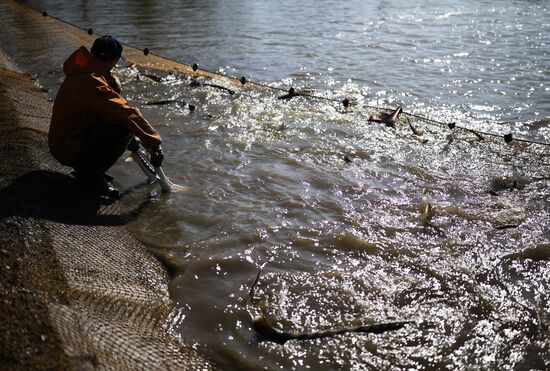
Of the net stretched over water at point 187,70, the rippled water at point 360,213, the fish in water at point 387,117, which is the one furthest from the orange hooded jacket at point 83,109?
the net stretched over water at point 187,70

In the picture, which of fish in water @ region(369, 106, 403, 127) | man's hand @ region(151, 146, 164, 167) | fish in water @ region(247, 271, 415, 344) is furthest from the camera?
fish in water @ region(369, 106, 403, 127)

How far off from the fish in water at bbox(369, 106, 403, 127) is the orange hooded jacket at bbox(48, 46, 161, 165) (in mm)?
3624

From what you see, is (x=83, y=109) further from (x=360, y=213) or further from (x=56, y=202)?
(x=360, y=213)

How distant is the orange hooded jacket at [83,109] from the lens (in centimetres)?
375

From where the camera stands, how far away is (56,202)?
146 inches

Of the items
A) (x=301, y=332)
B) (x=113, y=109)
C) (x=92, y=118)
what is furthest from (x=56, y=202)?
(x=301, y=332)

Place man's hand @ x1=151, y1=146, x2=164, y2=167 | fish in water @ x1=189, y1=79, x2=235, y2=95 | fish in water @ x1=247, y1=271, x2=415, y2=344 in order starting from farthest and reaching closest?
A: fish in water @ x1=189, y1=79, x2=235, y2=95 < man's hand @ x1=151, y1=146, x2=164, y2=167 < fish in water @ x1=247, y1=271, x2=415, y2=344

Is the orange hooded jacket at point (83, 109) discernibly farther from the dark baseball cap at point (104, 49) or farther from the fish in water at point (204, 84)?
the fish in water at point (204, 84)

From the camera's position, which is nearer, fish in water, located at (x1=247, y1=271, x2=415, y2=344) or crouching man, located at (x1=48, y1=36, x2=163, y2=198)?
fish in water, located at (x1=247, y1=271, x2=415, y2=344)

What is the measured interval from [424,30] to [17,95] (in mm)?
10569

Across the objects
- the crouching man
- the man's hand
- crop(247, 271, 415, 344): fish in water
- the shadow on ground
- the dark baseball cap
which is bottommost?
crop(247, 271, 415, 344): fish in water

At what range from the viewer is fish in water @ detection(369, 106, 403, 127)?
656cm

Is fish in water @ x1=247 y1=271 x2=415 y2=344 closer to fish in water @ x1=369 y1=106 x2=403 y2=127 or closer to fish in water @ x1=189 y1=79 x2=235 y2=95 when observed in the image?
fish in water @ x1=369 y1=106 x2=403 y2=127

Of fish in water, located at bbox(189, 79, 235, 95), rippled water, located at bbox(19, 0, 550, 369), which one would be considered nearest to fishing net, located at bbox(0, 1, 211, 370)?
rippled water, located at bbox(19, 0, 550, 369)
